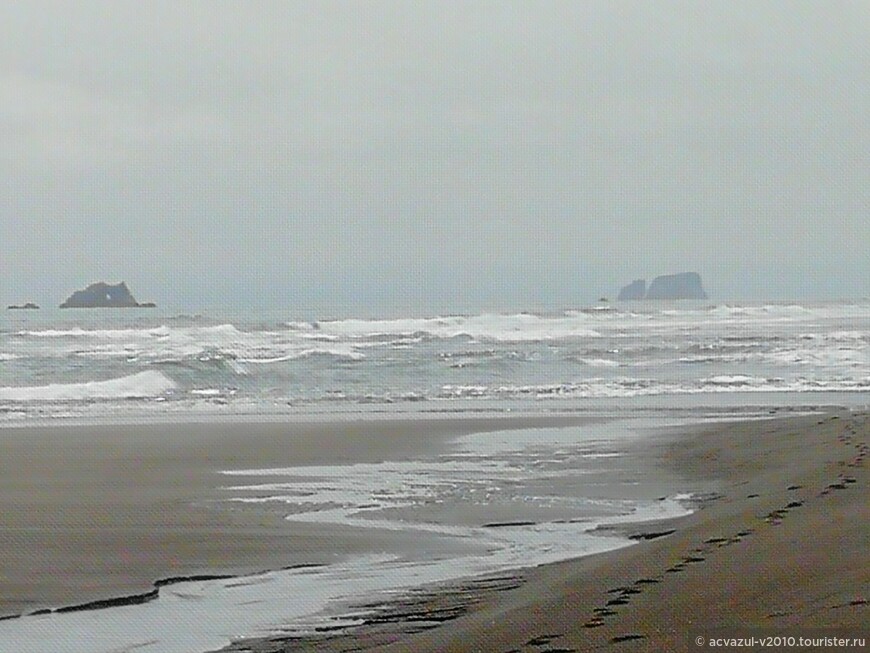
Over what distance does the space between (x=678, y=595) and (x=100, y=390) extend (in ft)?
52.0

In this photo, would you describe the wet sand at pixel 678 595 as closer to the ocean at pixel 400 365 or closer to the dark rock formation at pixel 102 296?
the ocean at pixel 400 365

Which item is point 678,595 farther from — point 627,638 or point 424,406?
point 424,406

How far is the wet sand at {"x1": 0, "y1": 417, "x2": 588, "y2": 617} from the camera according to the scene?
238 inches

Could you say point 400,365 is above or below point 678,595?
above

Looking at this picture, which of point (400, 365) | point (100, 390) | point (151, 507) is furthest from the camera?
point (400, 365)

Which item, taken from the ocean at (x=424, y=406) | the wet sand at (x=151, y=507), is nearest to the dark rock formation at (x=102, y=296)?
the ocean at (x=424, y=406)

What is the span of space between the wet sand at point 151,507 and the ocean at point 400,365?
300cm

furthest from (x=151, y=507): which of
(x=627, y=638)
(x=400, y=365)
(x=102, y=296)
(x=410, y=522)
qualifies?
(x=102, y=296)

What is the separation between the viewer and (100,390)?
759 inches

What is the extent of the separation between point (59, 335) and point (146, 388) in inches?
547

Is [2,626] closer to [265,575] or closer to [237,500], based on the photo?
[265,575]

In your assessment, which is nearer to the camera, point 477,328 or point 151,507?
point 151,507

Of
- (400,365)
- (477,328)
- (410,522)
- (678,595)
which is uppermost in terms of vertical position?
(477,328)

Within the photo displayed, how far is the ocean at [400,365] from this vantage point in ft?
59.6
